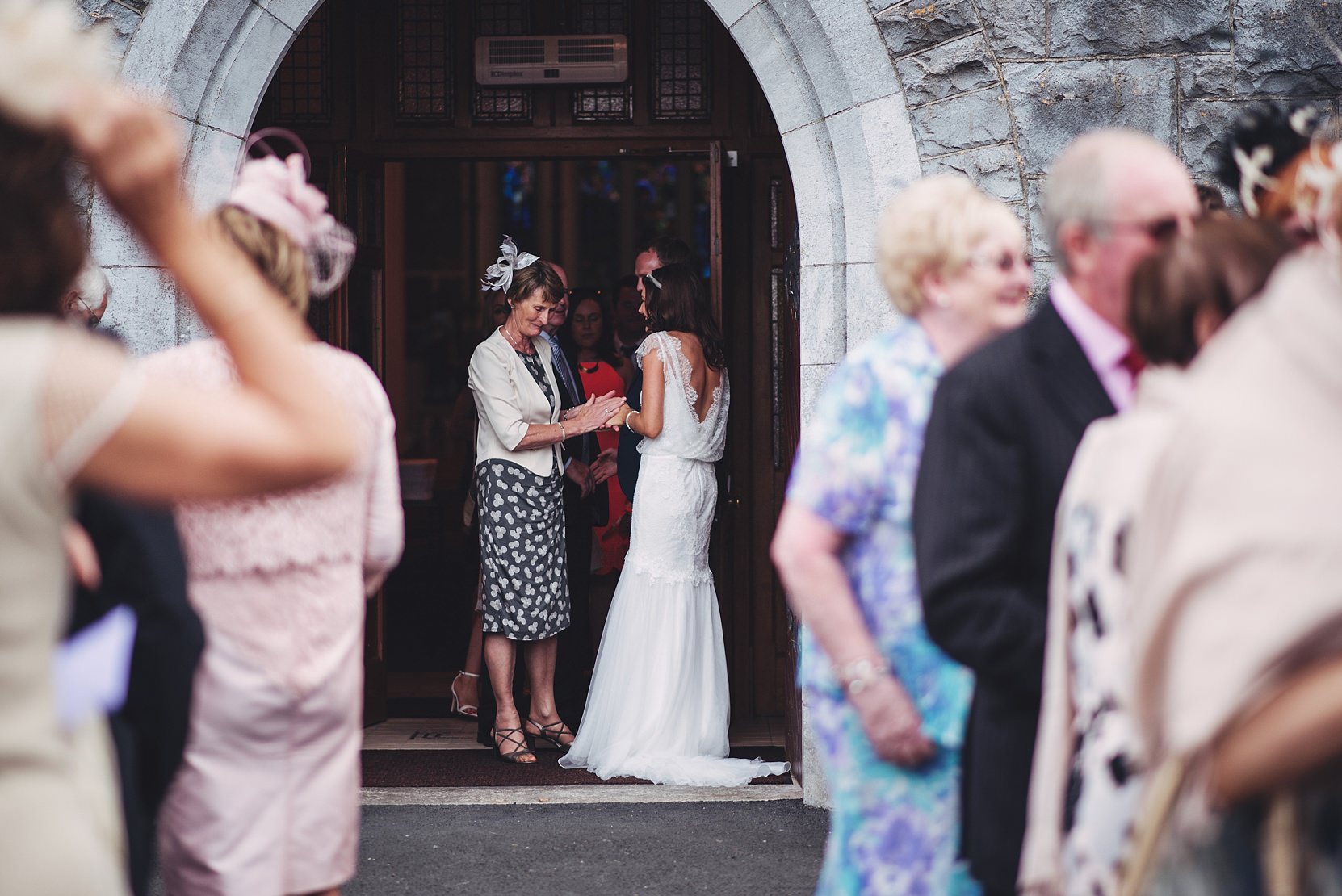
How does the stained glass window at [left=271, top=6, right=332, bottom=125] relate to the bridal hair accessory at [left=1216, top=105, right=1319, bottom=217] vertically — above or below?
above

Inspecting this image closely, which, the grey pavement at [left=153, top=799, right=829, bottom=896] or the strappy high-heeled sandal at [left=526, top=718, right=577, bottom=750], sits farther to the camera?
the strappy high-heeled sandal at [left=526, top=718, right=577, bottom=750]

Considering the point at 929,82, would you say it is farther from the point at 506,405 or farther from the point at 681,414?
the point at 506,405

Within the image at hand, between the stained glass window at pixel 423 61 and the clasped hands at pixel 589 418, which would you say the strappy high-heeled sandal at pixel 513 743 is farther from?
the stained glass window at pixel 423 61

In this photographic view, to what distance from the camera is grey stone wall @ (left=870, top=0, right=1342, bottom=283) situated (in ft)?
15.7

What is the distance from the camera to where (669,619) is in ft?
19.5

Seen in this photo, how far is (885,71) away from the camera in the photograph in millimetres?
4875

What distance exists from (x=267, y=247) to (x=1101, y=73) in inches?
128

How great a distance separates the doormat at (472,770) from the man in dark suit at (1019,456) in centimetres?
348

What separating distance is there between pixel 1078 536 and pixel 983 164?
3192 mm

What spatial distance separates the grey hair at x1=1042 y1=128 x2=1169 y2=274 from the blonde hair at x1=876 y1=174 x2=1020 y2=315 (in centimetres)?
16

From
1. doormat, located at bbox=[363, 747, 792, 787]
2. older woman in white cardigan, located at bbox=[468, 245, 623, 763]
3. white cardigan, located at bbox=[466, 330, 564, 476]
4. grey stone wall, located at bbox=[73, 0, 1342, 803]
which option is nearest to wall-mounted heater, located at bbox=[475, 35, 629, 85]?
older woman in white cardigan, located at bbox=[468, 245, 623, 763]

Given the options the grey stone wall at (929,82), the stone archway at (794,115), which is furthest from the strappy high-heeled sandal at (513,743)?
the grey stone wall at (929,82)

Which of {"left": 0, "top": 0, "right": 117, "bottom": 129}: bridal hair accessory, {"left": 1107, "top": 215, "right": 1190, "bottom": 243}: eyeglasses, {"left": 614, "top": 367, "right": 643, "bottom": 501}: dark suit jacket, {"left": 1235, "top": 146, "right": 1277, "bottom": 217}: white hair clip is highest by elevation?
{"left": 1235, "top": 146, "right": 1277, "bottom": 217}: white hair clip

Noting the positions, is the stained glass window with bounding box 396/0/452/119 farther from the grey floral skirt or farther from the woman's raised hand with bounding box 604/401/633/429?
the grey floral skirt
